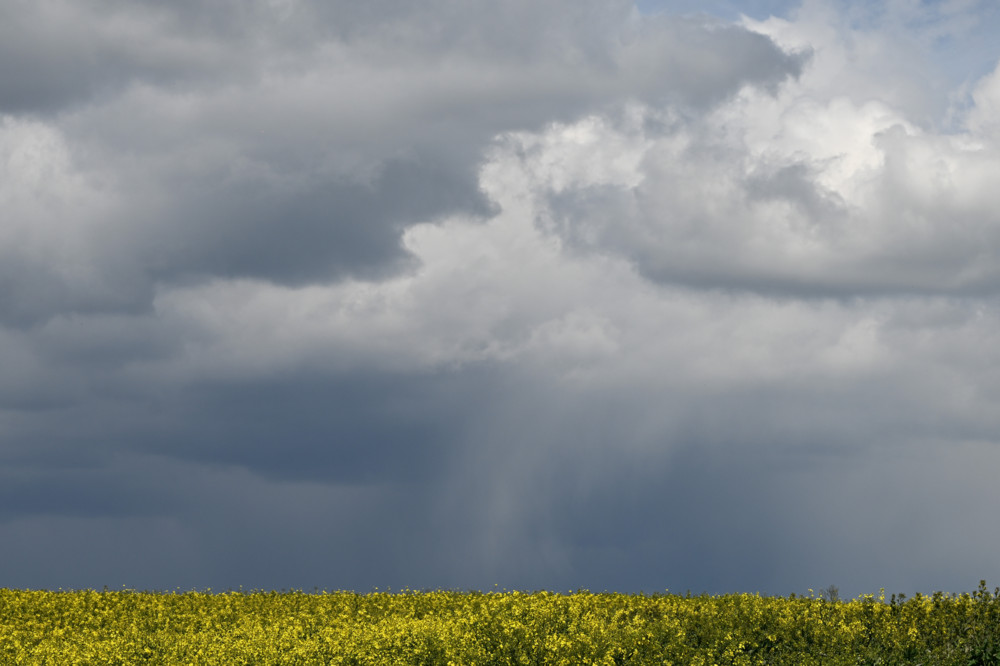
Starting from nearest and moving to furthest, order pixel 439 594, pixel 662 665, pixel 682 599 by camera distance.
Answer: pixel 662 665, pixel 682 599, pixel 439 594

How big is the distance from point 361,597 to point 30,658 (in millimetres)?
6943

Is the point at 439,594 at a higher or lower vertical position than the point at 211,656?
higher

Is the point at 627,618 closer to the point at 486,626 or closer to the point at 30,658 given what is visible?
the point at 486,626

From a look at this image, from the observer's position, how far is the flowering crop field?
1409 centimetres

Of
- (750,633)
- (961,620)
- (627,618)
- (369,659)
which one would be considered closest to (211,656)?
(369,659)

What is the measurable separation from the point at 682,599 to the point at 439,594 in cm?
522

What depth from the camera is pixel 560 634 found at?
1491 centimetres

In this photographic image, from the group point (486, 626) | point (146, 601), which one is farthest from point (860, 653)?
point (146, 601)

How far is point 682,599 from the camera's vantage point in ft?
61.7

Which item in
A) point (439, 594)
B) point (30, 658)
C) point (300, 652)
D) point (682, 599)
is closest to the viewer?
point (300, 652)

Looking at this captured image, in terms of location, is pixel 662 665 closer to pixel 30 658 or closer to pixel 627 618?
pixel 627 618

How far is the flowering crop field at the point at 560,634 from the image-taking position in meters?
14.1

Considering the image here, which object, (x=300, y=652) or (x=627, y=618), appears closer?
(x=300, y=652)

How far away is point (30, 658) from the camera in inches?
627
